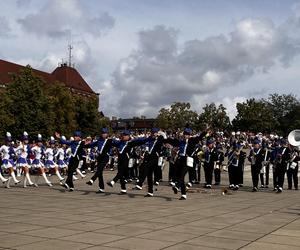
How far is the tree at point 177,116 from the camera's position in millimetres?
101562

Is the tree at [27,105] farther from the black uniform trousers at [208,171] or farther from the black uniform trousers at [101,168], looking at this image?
the black uniform trousers at [101,168]

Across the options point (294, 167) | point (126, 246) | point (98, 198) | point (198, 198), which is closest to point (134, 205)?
point (98, 198)

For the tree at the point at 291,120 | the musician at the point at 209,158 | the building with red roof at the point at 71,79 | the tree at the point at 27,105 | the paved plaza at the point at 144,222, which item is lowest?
the paved plaza at the point at 144,222

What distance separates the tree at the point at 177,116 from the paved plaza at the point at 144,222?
85562 mm

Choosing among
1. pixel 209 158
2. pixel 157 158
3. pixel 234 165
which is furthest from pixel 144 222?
pixel 209 158

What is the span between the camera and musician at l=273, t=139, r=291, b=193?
19703 mm

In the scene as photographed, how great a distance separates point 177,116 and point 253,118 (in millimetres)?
15863

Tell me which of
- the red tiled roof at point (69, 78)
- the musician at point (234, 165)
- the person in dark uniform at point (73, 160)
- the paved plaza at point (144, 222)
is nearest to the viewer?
the paved plaza at point (144, 222)

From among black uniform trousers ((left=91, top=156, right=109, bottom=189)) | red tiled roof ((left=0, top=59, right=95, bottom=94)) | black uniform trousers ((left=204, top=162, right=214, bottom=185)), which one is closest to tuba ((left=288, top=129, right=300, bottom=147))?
black uniform trousers ((left=204, top=162, right=214, bottom=185))

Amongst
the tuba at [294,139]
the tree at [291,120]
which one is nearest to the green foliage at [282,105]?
the tree at [291,120]

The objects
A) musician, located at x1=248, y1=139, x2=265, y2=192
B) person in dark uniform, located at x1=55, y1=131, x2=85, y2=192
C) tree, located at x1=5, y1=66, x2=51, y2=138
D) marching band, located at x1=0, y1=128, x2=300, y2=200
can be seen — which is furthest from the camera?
tree, located at x1=5, y1=66, x2=51, y2=138

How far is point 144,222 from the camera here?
1022 cm

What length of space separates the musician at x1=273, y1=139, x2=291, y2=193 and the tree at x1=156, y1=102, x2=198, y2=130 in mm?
80543

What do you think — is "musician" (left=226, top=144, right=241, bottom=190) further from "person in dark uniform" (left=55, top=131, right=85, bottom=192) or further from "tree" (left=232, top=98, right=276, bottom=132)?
"tree" (left=232, top=98, right=276, bottom=132)
